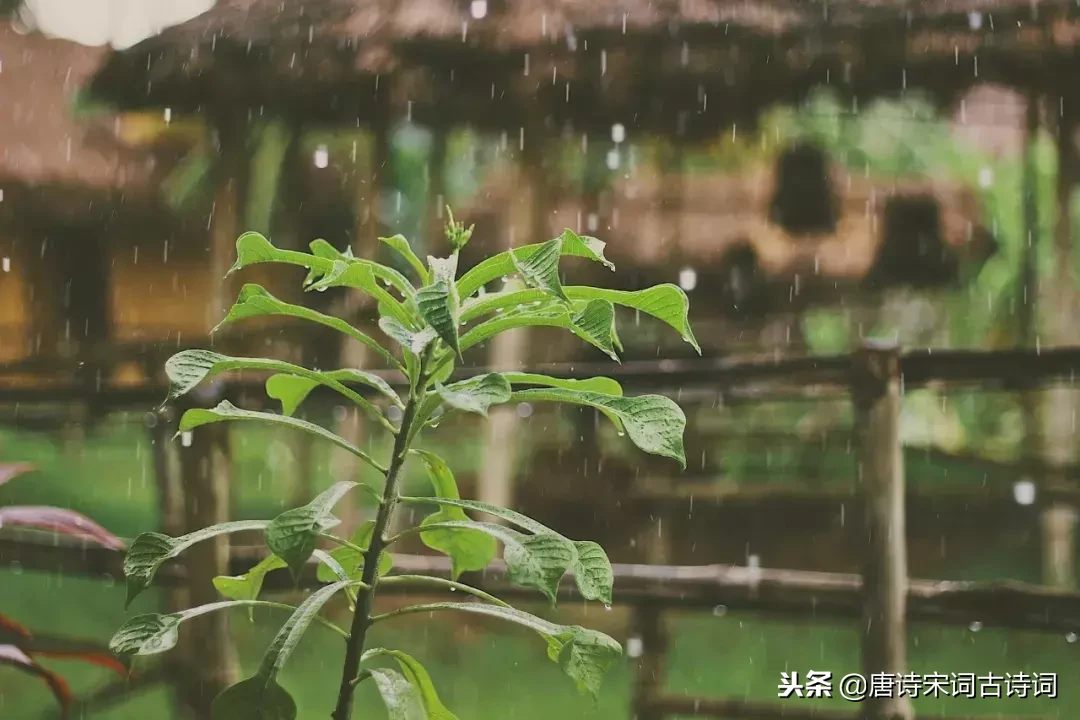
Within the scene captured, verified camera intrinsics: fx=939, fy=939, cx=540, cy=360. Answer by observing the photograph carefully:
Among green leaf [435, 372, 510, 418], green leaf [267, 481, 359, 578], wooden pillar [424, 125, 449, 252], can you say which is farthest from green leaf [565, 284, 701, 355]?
wooden pillar [424, 125, 449, 252]

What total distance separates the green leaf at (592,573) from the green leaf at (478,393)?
0.41ft

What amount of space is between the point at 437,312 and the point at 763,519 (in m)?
3.06

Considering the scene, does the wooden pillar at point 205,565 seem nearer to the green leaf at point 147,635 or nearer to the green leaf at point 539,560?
the green leaf at point 147,635

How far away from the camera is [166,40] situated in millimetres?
2533

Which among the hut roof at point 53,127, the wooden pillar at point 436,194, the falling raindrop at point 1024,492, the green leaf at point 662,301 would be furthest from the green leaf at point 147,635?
the falling raindrop at point 1024,492

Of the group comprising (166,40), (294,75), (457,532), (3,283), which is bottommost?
(457,532)

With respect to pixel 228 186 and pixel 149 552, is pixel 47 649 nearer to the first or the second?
pixel 149 552

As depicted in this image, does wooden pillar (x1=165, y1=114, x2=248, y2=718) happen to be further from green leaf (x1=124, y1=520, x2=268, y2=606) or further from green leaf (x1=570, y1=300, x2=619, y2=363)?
green leaf (x1=570, y1=300, x2=619, y2=363)

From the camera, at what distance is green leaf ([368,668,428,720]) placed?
580 mm

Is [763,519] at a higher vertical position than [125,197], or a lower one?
lower

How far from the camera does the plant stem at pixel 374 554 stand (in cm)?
62

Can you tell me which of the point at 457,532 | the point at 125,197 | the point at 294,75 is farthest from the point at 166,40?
the point at 457,532

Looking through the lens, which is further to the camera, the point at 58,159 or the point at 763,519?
the point at 763,519

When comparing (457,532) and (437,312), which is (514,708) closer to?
(457,532)
